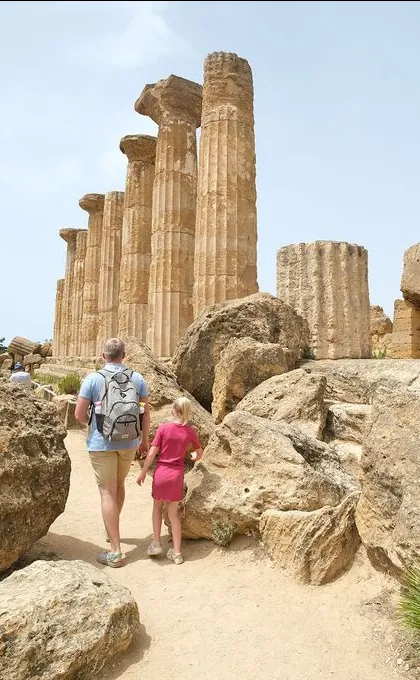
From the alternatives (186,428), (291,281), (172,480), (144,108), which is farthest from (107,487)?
(144,108)

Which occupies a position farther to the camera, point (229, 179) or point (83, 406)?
point (229, 179)

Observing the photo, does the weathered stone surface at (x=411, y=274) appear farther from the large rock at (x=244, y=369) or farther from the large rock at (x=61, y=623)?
the large rock at (x=61, y=623)

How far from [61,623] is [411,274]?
6.97m

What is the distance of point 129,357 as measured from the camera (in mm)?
7090

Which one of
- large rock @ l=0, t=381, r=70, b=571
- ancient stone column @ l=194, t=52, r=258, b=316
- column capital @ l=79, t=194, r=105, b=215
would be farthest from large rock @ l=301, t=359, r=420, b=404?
column capital @ l=79, t=194, r=105, b=215

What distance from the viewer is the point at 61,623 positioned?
285cm

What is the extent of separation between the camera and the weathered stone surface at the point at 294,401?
5.25 meters

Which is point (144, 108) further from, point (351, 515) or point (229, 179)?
point (351, 515)

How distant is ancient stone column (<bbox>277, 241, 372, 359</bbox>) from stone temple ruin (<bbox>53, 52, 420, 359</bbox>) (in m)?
0.01

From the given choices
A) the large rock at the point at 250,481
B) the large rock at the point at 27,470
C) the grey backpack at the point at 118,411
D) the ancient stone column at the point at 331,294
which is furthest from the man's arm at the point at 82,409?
the ancient stone column at the point at 331,294

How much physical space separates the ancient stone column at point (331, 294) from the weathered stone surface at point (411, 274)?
27.0 inches

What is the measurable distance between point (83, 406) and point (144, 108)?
1155 centimetres

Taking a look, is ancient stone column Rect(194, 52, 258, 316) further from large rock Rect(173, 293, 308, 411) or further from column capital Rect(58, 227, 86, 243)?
column capital Rect(58, 227, 86, 243)

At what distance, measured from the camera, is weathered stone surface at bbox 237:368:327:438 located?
5254 mm
